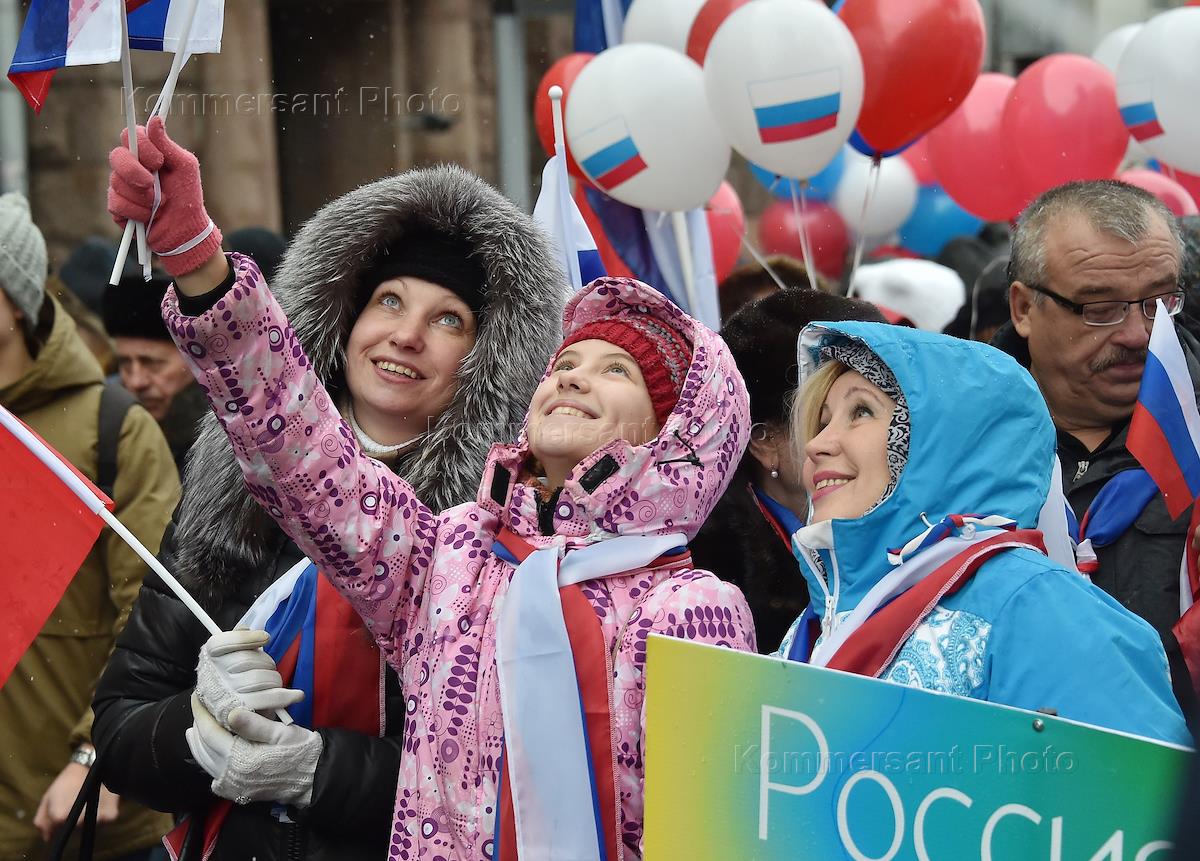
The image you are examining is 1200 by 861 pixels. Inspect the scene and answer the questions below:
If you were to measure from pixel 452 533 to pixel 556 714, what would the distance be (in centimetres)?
36

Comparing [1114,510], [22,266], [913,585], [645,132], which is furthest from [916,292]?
[913,585]

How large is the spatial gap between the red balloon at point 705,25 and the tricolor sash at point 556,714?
3.25 m

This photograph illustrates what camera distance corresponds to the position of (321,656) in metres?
2.31

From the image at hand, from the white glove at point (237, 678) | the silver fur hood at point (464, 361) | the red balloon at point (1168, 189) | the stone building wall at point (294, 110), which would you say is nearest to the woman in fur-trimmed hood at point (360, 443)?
the silver fur hood at point (464, 361)

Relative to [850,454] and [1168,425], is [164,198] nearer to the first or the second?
[850,454]

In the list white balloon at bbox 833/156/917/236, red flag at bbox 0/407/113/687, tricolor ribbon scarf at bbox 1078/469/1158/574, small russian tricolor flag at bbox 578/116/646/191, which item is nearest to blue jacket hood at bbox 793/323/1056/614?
tricolor ribbon scarf at bbox 1078/469/1158/574

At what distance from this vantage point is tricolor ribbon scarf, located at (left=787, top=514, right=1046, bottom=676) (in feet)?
6.08

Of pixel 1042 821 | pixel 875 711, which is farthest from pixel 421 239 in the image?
pixel 1042 821

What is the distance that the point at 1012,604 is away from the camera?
1.78 metres

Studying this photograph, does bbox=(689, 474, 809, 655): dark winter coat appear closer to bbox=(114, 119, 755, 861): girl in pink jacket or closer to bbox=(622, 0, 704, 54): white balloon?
bbox=(114, 119, 755, 861): girl in pink jacket

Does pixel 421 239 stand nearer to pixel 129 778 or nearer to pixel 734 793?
pixel 129 778

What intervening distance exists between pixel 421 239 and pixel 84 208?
17.7 feet

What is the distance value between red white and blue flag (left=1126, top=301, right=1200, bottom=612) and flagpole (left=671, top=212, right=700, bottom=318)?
225cm

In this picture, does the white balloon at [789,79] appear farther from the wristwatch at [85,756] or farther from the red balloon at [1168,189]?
the wristwatch at [85,756]
